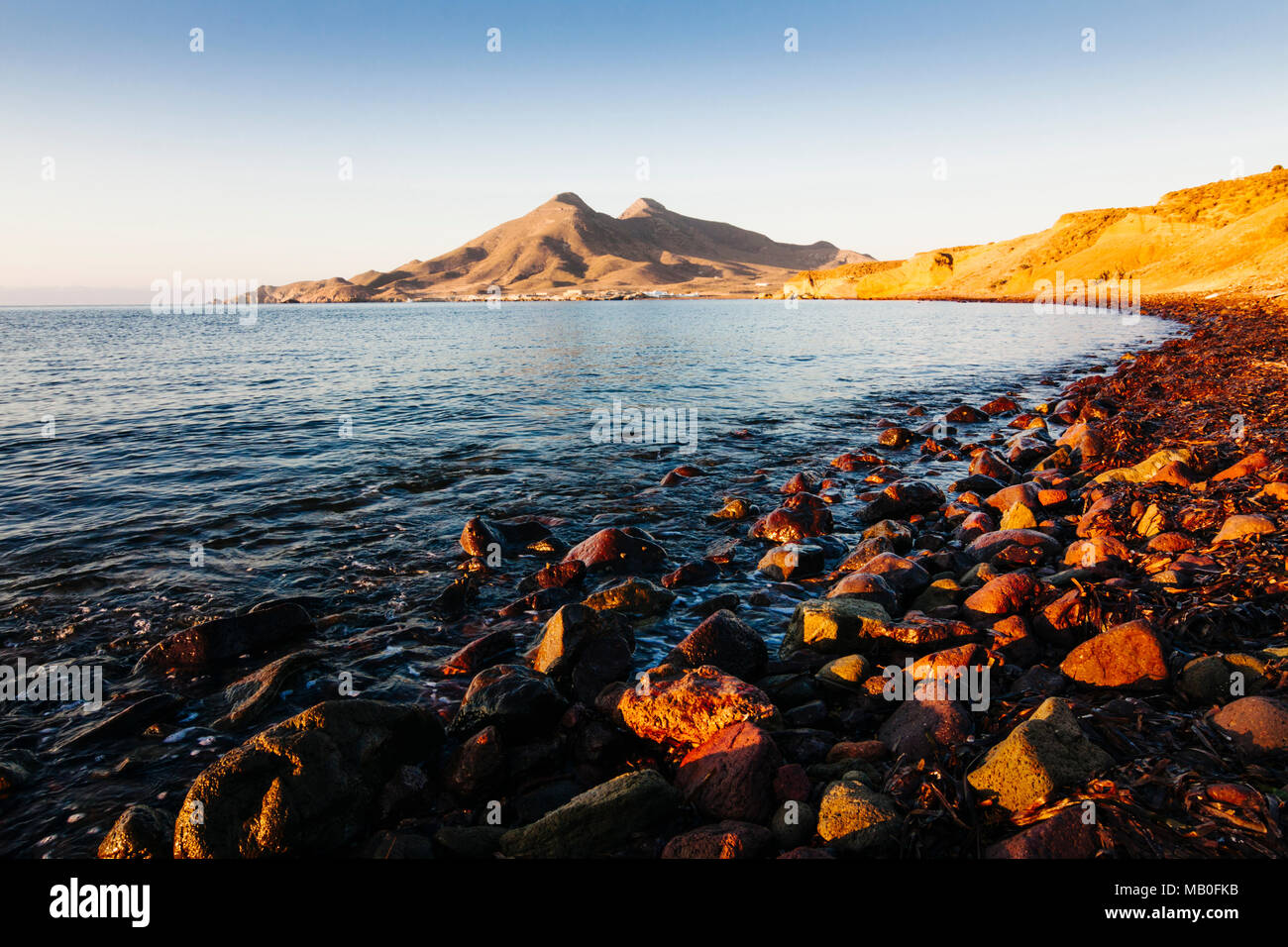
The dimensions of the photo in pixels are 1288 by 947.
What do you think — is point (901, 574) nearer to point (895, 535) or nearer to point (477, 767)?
point (895, 535)

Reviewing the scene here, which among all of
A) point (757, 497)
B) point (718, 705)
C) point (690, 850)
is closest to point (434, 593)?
point (718, 705)

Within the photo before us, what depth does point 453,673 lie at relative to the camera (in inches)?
308

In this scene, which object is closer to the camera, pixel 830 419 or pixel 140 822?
pixel 140 822

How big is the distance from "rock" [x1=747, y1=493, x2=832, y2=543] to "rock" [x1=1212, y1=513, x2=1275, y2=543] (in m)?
5.87

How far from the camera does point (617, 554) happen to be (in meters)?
11.0

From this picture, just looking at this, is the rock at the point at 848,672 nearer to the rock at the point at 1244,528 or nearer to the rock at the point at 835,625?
the rock at the point at 835,625

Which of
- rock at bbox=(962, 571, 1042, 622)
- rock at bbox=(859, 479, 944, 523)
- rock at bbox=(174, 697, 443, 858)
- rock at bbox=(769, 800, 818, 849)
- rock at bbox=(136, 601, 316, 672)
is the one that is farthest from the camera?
rock at bbox=(859, 479, 944, 523)

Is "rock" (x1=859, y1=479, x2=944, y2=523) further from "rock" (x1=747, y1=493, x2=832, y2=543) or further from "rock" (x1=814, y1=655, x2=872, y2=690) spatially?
"rock" (x1=814, y1=655, x2=872, y2=690)

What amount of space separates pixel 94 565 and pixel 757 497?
528 inches

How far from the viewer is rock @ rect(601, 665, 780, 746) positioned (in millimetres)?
5895

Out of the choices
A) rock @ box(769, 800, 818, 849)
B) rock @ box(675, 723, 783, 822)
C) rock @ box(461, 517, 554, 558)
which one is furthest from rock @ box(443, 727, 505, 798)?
rock @ box(461, 517, 554, 558)

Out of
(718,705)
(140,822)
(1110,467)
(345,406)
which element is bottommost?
(140,822)

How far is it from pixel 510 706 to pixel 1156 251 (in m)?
123
